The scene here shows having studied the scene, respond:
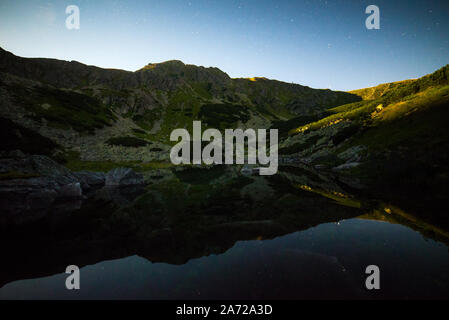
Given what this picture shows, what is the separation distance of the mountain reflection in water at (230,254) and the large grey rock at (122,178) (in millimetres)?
19132

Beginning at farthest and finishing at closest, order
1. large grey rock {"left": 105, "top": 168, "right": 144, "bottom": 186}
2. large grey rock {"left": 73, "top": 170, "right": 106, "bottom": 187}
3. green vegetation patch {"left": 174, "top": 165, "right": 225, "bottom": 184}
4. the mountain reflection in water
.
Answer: green vegetation patch {"left": 174, "top": 165, "right": 225, "bottom": 184} < large grey rock {"left": 105, "top": 168, "right": 144, "bottom": 186} < large grey rock {"left": 73, "top": 170, "right": 106, "bottom": 187} < the mountain reflection in water

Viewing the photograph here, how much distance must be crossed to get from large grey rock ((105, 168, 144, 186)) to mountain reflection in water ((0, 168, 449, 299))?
19132 mm

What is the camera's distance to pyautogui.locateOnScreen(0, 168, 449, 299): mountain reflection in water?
28.6 feet

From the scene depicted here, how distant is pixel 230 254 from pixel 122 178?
35.5m

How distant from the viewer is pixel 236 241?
1414cm

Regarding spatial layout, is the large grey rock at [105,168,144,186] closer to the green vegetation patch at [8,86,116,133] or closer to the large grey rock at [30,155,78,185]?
the large grey rock at [30,155,78,185]

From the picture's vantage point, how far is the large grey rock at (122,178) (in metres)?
40.9

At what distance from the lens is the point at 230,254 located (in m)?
12.2

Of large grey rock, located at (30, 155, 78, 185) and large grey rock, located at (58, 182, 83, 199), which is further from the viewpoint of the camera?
large grey rock, located at (58, 182, 83, 199)

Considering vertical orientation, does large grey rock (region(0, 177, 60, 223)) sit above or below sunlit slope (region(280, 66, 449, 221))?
below

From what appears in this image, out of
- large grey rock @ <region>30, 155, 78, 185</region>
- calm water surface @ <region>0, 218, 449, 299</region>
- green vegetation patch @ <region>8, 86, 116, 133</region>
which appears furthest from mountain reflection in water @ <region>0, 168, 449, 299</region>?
green vegetation patch @ <region>8, 86, 116, 133</region>

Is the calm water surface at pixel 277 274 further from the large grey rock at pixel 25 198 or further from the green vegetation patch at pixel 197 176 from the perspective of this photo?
the green vegetation patch at pixel 197 176
